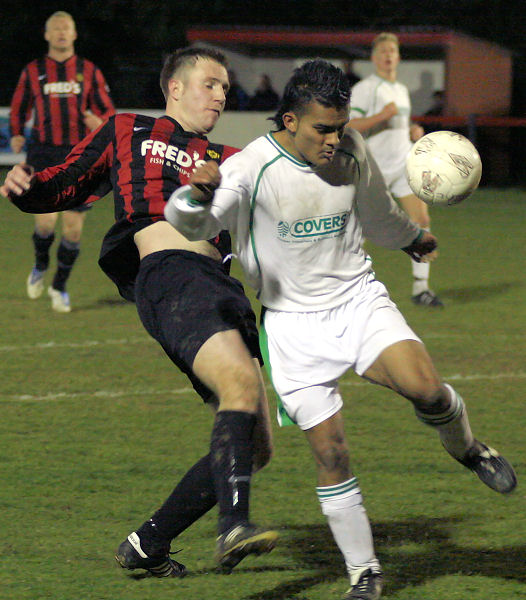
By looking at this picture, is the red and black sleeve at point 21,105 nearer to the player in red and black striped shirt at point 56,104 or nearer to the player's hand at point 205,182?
the player in red and black striped shirt at point 56,104

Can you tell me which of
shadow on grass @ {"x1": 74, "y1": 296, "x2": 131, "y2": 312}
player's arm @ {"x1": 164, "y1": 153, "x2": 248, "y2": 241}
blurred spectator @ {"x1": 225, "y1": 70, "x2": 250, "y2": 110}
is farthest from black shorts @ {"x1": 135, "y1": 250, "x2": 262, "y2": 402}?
blurred spectator @ {"x1": 225, "y1": 70, "x2": 250, "y2": 110}

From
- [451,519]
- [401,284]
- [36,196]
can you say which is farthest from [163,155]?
[401,284]

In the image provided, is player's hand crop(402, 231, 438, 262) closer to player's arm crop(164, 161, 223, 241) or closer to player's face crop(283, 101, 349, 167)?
player's face crop(283, 101, 349, 167)

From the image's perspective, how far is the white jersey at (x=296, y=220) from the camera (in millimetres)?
3814

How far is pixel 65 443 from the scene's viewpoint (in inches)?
229

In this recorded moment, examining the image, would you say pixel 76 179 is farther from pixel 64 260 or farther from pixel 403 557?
pixel 64 260

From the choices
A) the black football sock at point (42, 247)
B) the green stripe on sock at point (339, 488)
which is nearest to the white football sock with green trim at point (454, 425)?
the green stripe on sock at point (339, 488)

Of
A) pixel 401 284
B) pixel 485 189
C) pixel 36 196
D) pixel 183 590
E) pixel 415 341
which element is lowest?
pixel 485 189

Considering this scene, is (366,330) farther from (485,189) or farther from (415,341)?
(485,189)

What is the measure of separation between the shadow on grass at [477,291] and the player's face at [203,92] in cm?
587

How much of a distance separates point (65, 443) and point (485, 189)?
684 inches

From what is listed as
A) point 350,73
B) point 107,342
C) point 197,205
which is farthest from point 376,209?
point 350,73

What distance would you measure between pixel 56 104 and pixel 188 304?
269 inches

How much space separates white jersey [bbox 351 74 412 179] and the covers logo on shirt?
6.46m
